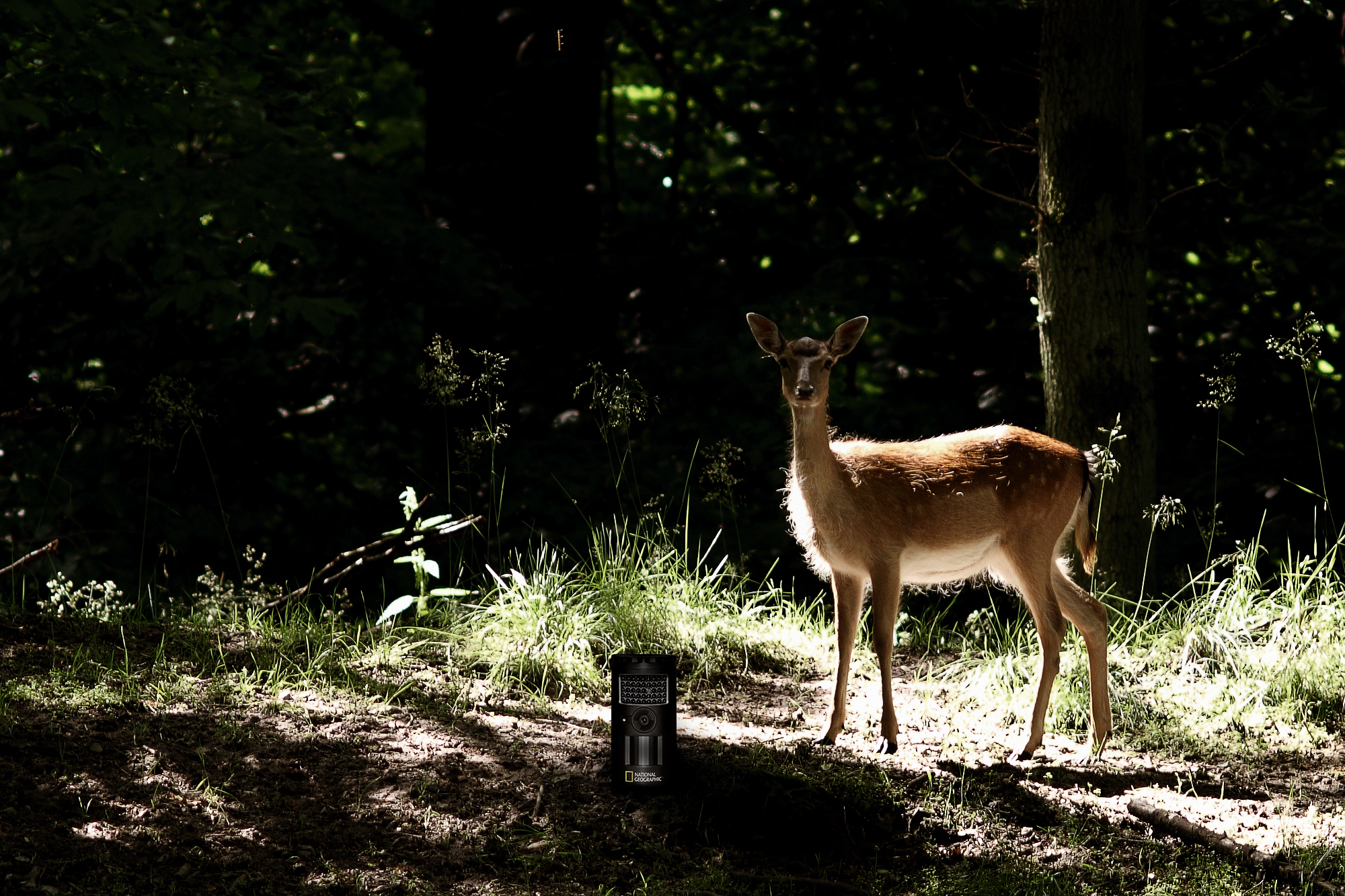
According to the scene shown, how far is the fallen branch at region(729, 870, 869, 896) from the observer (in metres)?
3.84

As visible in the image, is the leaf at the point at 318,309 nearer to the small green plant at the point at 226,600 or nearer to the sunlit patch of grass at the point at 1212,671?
the small green plant at the point at 226,600

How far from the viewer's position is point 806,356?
4793mm

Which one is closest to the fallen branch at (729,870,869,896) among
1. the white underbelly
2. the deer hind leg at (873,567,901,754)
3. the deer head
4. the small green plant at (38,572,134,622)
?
the deer hind leg at (873,567,901,754)

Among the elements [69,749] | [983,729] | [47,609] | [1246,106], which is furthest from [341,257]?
[1246,106]

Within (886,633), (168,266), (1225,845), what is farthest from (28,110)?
(1225,845)

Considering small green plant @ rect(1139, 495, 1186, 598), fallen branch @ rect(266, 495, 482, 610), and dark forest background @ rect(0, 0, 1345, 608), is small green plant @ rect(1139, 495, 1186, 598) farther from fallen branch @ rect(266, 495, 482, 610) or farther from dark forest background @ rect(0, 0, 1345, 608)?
fallen branch @ rect(266, 495, 482, 610)

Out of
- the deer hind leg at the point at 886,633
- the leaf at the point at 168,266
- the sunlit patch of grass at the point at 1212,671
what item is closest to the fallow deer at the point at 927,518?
the deer hind leg at the point at 886,633

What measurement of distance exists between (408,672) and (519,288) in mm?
3276

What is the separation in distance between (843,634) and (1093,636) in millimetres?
Answer: 1091

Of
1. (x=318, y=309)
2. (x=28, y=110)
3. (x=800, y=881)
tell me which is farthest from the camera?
(x=318, y=309)

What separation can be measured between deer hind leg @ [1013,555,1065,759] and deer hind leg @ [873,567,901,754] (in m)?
0.57

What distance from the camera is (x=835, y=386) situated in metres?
8.88

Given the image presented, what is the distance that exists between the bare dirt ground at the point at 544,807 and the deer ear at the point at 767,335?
5.03ft

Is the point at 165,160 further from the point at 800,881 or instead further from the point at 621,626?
the point at 800,881
